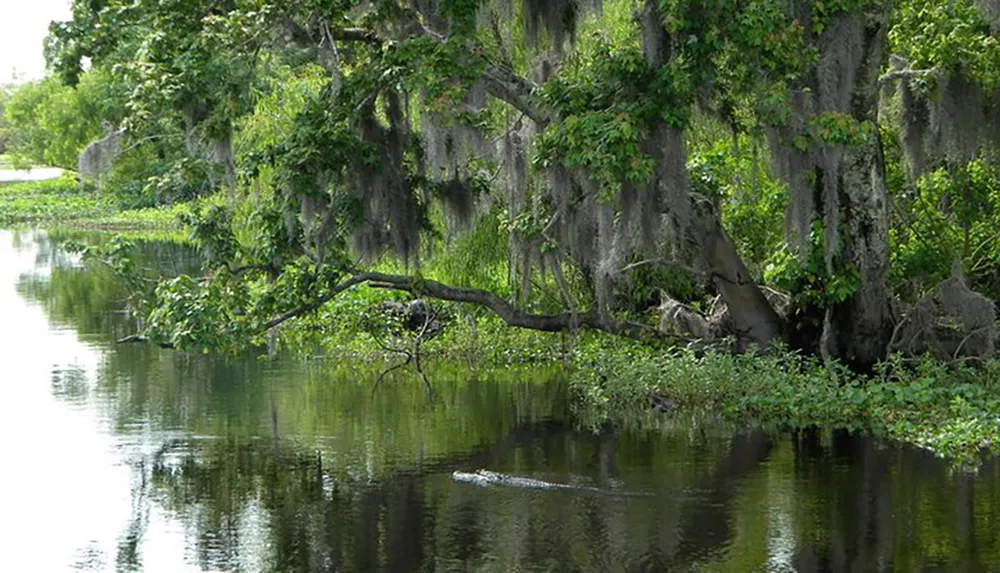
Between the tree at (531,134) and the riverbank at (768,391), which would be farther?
the riverbank at (768,391)

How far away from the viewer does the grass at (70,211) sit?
5259 centimetres

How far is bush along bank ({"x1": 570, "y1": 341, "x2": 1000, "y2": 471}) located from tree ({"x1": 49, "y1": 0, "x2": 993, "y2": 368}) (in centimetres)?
71

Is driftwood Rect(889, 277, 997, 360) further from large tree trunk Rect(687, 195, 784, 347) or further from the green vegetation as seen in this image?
large tree trunk Rect(687, 195, 784, 347)

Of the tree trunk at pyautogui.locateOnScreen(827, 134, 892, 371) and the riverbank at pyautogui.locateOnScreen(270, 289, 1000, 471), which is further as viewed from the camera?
the tree trunk at pyautogui.locateOnScreen(827, 134, 892, 371)

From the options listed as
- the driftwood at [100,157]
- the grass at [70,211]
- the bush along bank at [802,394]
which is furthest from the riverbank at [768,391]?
the grass at [70,211]

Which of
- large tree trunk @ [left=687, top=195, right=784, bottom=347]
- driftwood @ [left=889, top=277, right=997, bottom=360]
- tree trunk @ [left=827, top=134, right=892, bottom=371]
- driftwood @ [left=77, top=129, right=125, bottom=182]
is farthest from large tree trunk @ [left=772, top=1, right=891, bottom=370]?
driftwood @ [left=77, top=129, right=125, bottom=182]

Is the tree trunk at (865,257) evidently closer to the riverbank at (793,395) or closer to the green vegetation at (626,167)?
the green vegetation at (626,167)

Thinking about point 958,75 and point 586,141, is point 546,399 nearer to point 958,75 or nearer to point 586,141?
point 586,141

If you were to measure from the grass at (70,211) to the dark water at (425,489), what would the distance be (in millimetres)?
29781

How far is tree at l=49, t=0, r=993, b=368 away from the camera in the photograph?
591 inches

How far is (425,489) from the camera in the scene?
44.7 feet

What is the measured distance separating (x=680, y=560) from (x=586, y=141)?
4.92m

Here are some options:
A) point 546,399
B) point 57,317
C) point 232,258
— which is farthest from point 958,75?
point 57,317


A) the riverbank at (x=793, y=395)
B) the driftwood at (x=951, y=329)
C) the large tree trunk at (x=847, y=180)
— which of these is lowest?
the riverbank at (x=793, y=395)
